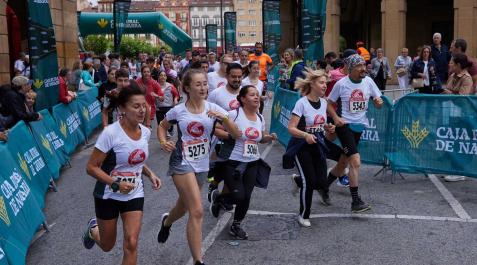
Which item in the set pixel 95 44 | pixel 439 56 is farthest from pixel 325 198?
pixel 95 44

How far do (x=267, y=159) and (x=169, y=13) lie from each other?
552 ft

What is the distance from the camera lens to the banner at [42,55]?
10.7m

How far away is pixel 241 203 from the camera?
19.3ft

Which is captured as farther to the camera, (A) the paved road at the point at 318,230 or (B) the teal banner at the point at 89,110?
(B) the teal banner at the point at 89,110

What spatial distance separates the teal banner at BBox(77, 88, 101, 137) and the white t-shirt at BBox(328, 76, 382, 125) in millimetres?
7790

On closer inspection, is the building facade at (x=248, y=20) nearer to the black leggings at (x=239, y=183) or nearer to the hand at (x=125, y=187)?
the black leggings at (x=239, y=183)

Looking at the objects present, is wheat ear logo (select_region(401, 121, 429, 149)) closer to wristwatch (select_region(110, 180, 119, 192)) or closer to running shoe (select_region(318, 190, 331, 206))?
running shoe (select_region(318, 190, 331, 206))

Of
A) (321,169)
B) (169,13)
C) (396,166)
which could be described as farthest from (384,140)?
(169,13)

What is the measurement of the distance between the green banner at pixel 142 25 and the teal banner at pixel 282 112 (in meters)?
26.1

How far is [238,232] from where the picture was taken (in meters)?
6.03

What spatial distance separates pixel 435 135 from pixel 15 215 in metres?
5.79

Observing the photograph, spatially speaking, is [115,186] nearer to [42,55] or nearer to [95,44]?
[42,55]

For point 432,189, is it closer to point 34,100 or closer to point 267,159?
point 267,159

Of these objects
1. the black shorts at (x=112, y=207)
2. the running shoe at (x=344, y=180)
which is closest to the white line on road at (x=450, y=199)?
the running shoe at (x=344, y=180)
